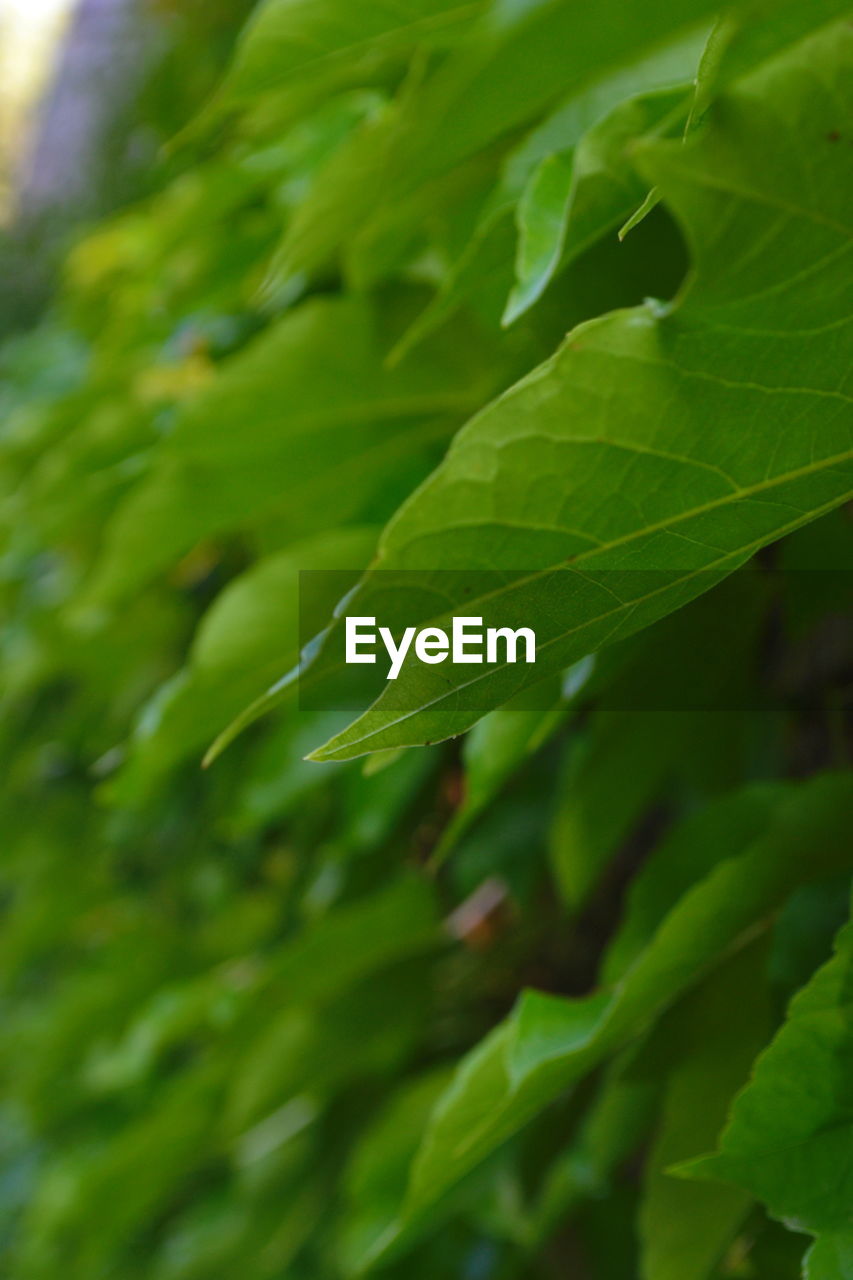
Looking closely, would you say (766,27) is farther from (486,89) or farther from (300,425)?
(300,425)

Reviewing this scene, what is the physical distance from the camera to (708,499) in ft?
0.56

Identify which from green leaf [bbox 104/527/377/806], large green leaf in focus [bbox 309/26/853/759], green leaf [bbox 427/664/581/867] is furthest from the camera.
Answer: green leaf [bbox 104/527/377/806]

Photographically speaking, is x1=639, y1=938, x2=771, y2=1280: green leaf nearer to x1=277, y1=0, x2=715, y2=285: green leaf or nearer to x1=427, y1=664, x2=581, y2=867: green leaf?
x1=427, y1=664, x2=581, y2=867: green leaf

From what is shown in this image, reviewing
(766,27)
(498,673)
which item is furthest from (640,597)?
(766,27)

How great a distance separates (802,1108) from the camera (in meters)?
0.20

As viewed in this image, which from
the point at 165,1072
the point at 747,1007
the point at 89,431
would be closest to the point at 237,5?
the point at 89,431

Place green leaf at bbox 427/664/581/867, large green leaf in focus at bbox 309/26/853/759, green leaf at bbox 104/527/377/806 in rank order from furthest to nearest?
green leaf at bbox 104/527/377/806 → green leaf at bbox 427/664/581/867 → large green leaf in focus at bbox 309/26/853/759

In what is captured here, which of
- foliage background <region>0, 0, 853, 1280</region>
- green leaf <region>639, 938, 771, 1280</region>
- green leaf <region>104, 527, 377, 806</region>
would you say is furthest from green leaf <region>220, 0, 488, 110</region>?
green leaf <region>639, 938, 771, 1280</region>

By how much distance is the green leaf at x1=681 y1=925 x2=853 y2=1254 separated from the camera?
0.64 ft

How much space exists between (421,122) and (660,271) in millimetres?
71

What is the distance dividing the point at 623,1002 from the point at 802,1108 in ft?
0.19

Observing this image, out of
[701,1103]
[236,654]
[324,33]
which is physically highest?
[324,33]

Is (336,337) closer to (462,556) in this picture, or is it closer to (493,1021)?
(462,556)

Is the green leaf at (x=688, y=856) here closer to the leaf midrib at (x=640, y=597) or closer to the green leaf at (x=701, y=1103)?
the green leaf at (x=701, y=1103)
